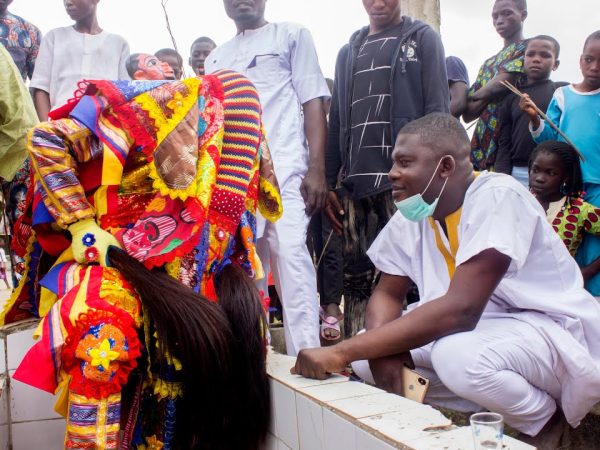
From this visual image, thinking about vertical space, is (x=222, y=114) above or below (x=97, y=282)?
above

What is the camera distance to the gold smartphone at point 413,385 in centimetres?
204

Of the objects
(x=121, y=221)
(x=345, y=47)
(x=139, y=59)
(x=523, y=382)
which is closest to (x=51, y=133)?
(x=121, y=221)

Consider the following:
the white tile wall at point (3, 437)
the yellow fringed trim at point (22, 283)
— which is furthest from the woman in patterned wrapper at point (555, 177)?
the white tile wall at point (3, 437)

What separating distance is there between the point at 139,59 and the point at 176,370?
133cm

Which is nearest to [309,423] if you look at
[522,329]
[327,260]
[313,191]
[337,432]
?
[337,432]

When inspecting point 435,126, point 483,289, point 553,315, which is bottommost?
point 553,315

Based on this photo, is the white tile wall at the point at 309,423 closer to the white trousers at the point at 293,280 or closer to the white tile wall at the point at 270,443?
the white tile wall at the point at 270,443

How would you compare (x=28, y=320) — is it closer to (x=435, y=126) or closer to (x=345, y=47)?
(x=435, y=126)

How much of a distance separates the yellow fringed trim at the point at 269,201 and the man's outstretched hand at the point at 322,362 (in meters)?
0.77

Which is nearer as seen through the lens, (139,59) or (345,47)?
(139,59)

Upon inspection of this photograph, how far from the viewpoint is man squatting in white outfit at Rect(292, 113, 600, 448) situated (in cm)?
200

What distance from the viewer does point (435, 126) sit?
2.32m

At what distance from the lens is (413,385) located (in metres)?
2.08

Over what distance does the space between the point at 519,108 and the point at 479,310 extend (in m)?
2.29
